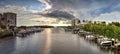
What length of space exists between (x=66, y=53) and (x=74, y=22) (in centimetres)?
12452

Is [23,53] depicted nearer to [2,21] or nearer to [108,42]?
[108,42]

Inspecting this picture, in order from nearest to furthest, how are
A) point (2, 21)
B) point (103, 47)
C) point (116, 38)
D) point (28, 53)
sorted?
point (28, 53) < point (103, 47) < point (116, 38) < point (2, 21)

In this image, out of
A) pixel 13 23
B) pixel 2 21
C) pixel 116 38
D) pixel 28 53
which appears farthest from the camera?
pixel 13 23

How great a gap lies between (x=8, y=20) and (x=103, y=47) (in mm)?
64026

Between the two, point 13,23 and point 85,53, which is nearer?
point 85,53

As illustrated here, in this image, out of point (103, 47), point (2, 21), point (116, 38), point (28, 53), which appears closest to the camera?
point (28, 53)

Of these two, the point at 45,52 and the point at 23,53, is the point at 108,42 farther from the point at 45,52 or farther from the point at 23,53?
the point at 23,53

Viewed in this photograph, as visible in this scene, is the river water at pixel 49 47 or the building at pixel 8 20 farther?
the building at pixel 8 20

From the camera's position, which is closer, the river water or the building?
the river water

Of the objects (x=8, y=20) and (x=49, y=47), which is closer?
(x=49, y=47)

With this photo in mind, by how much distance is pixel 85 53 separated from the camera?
25438 mm

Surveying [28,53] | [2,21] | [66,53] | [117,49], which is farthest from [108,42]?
[2,21]

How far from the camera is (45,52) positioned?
26.4 metres

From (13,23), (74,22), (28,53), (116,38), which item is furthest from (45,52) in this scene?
(74,22)
